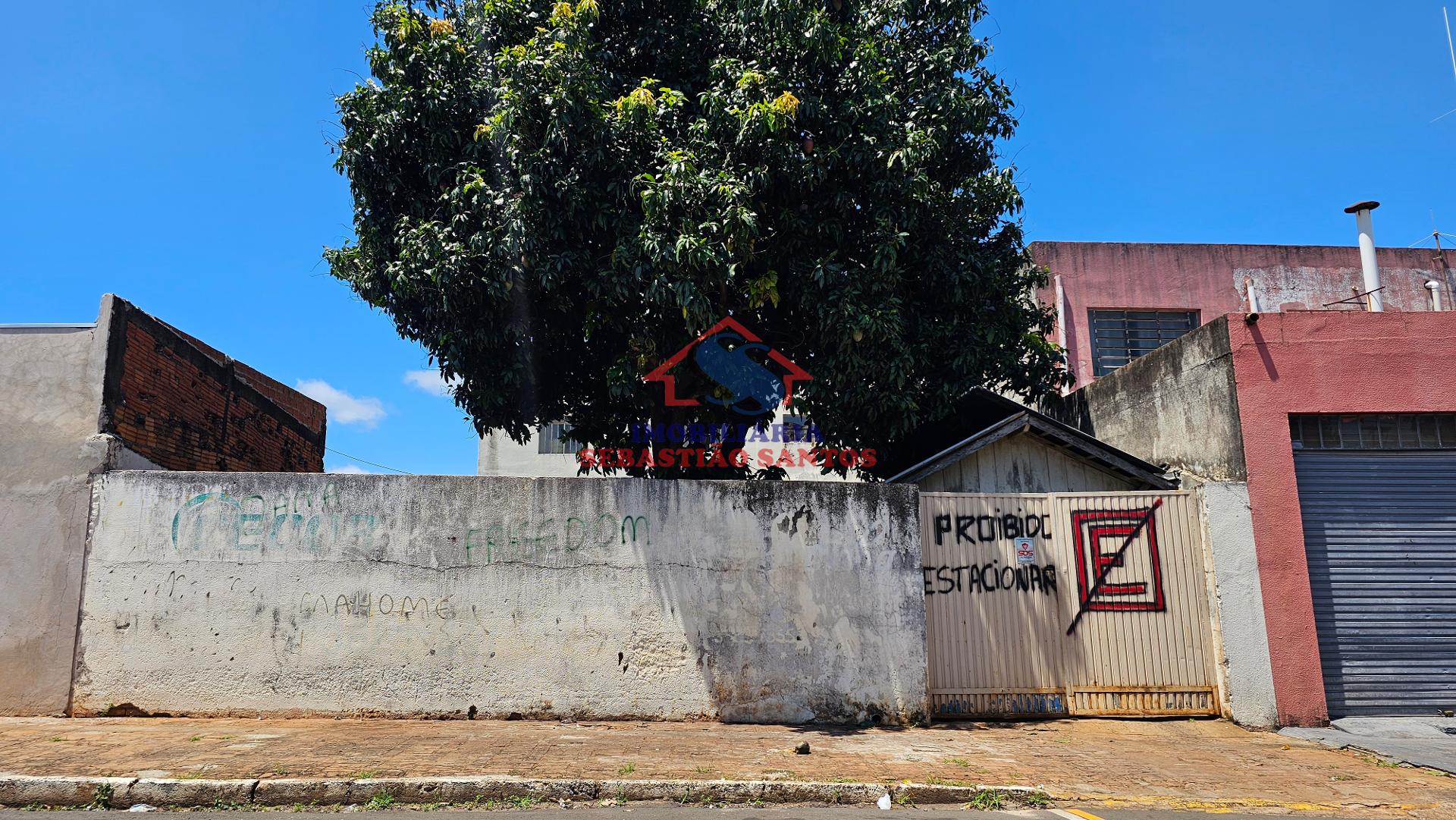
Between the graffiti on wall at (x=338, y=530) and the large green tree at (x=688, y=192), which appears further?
the large green tree at (x=688, y=192)

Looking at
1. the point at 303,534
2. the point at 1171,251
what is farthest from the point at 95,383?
the point at 1171,251

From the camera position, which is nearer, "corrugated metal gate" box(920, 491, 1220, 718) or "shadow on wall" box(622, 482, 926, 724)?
"shadow on wall" box(622, 482, 926, 724)

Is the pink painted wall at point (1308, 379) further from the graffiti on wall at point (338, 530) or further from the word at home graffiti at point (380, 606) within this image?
the word at home graffiti at point (380, 606)

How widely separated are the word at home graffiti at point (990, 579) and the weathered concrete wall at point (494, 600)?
351mm

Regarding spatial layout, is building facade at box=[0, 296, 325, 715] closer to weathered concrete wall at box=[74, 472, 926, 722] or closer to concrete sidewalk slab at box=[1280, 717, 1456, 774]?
weathered concrete wall at box=[74, 472, 926, 722]

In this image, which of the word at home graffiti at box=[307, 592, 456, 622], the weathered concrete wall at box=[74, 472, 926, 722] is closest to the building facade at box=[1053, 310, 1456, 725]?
the weathered concrete wall at box=[74, 472, 926, 722]

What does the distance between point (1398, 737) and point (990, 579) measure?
370 cm

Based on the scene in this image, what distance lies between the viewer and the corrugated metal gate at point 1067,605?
25.7 feet

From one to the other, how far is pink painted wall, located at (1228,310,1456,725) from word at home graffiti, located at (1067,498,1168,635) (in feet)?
3.24

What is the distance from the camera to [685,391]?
964 cm

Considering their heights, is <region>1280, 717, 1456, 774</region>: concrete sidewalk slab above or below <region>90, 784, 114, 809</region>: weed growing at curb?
below

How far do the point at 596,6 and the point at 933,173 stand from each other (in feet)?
13.7

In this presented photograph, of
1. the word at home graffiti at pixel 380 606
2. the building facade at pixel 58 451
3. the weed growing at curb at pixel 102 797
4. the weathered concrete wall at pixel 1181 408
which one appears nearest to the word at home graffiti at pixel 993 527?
the weathered concrete wall at pixel 1181 408

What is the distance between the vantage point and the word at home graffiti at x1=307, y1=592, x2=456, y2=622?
7.50 metres
